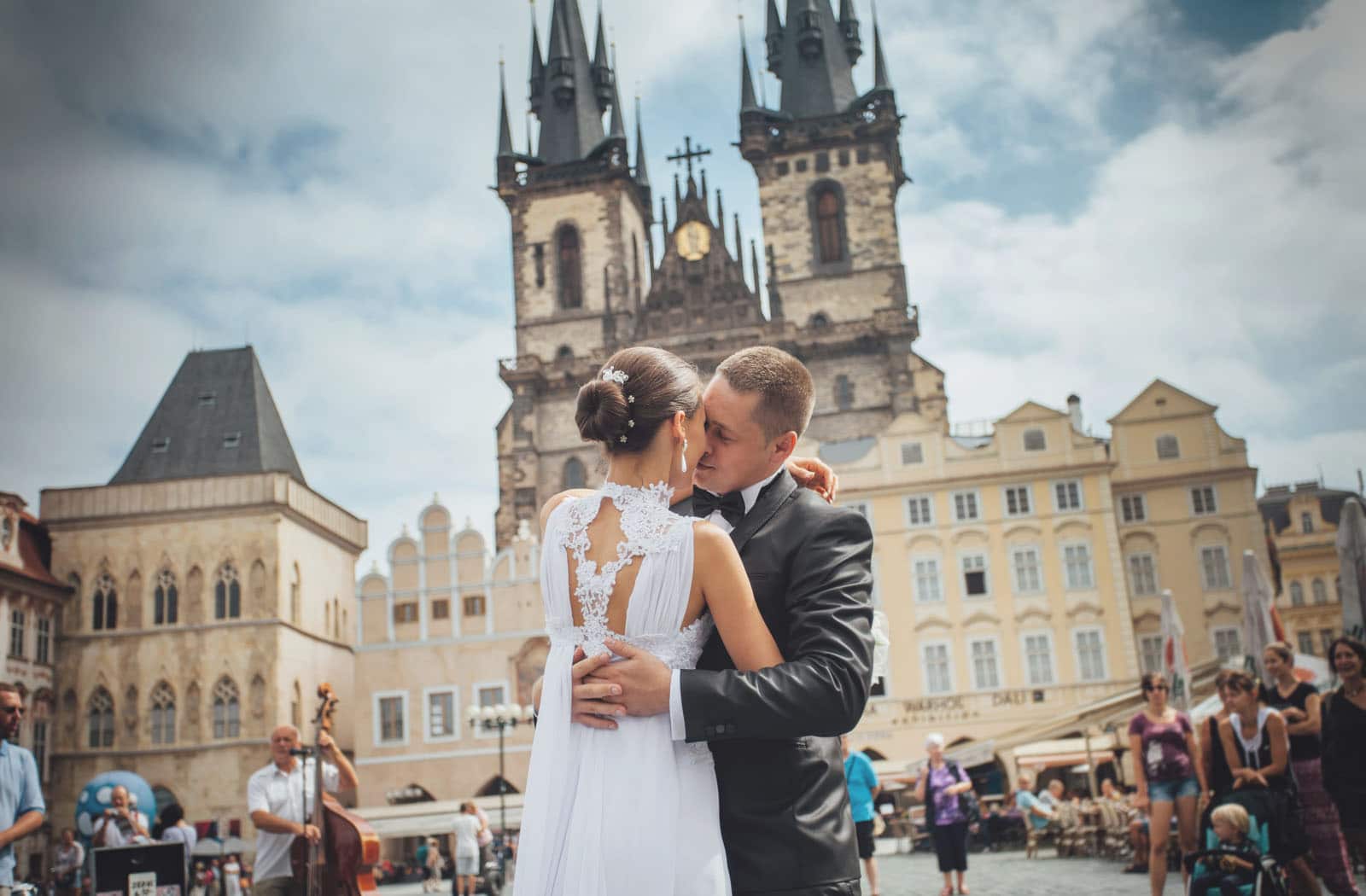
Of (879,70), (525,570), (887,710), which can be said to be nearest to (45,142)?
(525,570)

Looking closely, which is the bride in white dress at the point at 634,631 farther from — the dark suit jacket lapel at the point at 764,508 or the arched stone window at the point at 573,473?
the arched stone window at the point at 573,473

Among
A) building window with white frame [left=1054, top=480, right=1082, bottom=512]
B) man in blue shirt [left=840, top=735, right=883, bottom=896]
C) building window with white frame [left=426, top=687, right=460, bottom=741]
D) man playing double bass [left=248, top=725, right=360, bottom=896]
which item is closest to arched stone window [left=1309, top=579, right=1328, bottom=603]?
building window with white frame [left=1054, top=480, right=1082, bottom=512]

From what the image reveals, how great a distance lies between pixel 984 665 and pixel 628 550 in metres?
33.6

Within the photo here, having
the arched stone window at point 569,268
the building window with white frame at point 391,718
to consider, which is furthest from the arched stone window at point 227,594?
the arched stone window at point 569,268

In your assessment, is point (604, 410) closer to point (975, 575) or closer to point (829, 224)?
→ point (975, 575)

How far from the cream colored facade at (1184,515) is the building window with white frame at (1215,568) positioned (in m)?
0.02

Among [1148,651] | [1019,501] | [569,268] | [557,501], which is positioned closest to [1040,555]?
[1019,501]

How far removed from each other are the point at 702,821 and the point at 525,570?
118ft

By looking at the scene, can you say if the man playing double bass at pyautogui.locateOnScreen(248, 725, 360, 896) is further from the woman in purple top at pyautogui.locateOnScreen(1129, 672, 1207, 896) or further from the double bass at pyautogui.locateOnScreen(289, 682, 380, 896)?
the woman in purple top at pyautogui.locateOnScreen(1129, 672, 1207, 896)

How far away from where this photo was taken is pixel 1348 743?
5711 millimetres

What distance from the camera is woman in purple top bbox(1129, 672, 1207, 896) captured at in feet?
24.7

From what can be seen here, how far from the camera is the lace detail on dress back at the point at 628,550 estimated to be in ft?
8.96

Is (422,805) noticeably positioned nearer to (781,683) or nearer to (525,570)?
(525,570)

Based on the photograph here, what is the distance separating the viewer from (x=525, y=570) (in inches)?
1500
